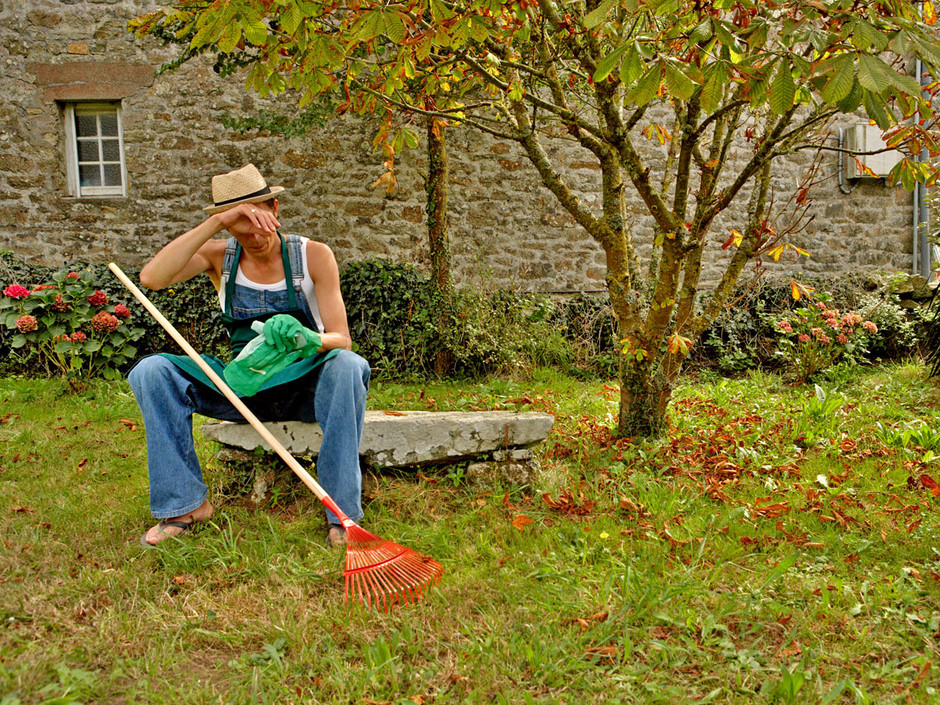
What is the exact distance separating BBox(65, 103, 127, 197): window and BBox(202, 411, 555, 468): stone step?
5.84m

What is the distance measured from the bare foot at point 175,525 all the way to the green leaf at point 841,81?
2.65m

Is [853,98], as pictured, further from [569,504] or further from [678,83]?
[569,504]

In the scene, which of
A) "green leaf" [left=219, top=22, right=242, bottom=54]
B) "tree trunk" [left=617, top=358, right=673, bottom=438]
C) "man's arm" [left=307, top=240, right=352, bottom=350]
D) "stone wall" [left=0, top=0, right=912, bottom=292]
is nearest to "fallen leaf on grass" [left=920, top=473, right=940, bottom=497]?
"tree trunk" [left=617, top=358, right=673, bottom=438]

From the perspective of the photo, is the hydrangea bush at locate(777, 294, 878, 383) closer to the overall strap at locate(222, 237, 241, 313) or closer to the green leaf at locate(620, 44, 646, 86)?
the green leaf at locate(620, 44, 646, 86)

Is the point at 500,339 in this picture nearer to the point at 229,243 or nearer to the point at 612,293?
the point at 612,293

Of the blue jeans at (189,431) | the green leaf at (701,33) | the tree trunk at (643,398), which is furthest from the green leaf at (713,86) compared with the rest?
the tree trunk at (643,398)

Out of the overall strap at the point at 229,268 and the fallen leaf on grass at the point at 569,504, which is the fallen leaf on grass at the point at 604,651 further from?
the overall strap at the point at 229,268

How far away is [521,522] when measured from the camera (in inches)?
110

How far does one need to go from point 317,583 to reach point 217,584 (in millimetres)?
361

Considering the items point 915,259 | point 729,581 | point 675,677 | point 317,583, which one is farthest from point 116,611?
point 915,259

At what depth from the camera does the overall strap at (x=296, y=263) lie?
2998mm

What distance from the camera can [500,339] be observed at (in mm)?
6707

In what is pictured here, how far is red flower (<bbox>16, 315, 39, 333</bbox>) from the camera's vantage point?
218 inches

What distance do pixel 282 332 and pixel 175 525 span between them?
89cm
